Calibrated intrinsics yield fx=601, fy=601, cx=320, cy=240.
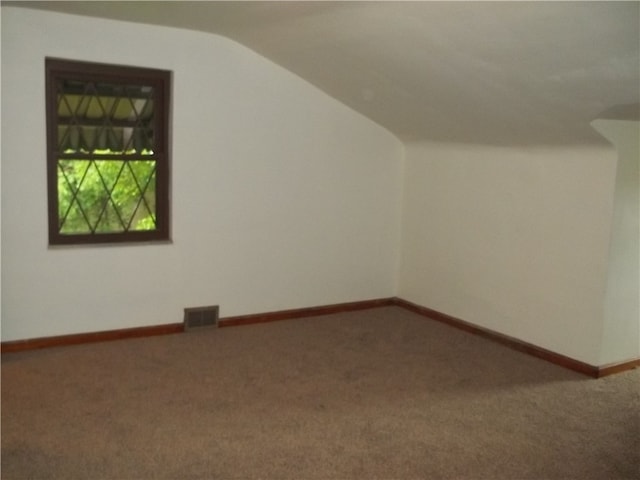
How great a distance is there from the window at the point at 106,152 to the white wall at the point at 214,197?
105mm

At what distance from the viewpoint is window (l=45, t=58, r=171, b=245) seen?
3.95 metres

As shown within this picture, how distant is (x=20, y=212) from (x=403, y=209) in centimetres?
300

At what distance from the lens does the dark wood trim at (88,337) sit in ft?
12.7

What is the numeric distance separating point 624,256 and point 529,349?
89cm

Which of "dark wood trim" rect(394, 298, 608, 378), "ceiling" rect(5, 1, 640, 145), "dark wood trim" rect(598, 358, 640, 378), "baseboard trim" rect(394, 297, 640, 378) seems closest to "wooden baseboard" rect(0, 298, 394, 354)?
A: "dark wood trim" rect(394, 298, 608, 378)

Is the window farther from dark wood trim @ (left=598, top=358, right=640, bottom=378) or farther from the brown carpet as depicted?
dark wood trim @ (left=598, top=358, right=640, bottom=378)

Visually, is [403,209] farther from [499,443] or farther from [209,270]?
[499,443]

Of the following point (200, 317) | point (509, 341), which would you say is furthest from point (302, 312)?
point (509, 341)

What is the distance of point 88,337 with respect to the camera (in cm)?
409

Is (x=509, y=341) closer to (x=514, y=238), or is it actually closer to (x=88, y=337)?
(x=514, y=238)

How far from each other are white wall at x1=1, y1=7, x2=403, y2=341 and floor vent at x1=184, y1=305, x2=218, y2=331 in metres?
0.06

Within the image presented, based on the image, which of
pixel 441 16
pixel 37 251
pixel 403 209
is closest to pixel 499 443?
pixel 441 16

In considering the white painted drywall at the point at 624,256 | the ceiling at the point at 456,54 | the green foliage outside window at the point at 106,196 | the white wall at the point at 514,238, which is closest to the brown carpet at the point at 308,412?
the white painted drywall at the point at 624,256

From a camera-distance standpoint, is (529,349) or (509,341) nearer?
(529,349)
